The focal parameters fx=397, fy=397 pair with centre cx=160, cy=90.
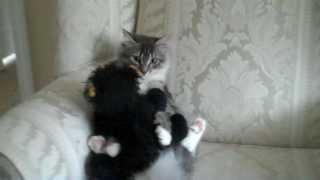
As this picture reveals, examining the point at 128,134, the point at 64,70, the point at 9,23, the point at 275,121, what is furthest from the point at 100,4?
the point at 9,23

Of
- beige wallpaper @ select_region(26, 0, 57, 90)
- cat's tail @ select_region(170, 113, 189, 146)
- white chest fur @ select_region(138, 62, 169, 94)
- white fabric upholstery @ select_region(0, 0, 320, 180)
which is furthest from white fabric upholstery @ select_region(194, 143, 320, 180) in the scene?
A: beige wallpaper @ select_region(26, 0, 57, 90)

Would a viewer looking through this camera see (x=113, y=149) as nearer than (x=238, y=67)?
Yes

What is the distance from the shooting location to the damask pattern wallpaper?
43.2 inches

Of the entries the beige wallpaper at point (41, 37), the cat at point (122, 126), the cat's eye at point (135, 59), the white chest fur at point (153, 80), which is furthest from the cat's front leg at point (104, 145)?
the beige wallpaper at point (41, 37)

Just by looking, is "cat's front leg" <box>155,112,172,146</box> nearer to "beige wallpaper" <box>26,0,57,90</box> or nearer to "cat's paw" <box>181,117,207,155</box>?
"cat's paw" <box>181,117,207,155</box>

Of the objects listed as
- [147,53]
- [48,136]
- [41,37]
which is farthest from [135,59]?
[41,37]

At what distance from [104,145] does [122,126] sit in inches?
2.1

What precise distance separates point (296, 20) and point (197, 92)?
13.3 inches

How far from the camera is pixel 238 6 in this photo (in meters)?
1.11

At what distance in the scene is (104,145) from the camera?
0.82 meters

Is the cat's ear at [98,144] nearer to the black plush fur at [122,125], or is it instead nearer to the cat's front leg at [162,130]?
the black plush fur at [122,125]

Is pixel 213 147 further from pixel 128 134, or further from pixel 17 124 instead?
pixel 17 124

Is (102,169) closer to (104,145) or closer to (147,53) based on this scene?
(104,145)

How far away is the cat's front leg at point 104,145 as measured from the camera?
809 mm
